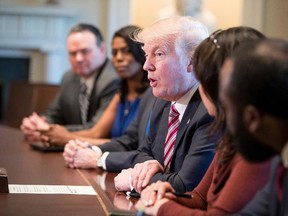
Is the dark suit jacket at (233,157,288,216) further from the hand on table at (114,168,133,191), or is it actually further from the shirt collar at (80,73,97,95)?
the shirt collar at (80,73,97,95)

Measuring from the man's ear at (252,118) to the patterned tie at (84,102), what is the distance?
262 centimetres

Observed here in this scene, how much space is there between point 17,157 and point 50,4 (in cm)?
387

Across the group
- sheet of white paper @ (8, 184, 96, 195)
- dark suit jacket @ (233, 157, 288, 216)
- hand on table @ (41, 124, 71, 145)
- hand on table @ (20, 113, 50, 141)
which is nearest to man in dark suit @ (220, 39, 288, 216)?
dark suit jacket @ (233, 157, 288, 216)

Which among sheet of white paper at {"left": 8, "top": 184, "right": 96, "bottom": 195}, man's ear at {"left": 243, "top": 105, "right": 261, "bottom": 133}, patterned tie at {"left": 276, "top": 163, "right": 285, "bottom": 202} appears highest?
man's ear at {"left": 243, "top": 105, "right": 261, "bottom": 133}

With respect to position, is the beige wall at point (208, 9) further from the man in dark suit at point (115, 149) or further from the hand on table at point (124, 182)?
the hand on table at point (124, 182)

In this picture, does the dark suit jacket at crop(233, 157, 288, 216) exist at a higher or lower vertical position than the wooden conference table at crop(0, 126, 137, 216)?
higher

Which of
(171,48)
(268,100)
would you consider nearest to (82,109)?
(171,48)

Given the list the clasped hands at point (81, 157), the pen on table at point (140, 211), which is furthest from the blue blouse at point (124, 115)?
the pen on table at point (140, 211)

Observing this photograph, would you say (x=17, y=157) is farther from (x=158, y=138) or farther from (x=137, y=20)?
(x=137, y=20)

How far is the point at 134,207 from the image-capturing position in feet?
5.23

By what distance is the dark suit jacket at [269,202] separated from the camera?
1063 mm

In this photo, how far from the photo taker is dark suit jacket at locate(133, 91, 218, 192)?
1.77 m

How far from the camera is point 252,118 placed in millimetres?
1036

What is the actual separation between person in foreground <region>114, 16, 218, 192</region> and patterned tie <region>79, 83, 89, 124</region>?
62.5 inches
